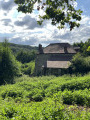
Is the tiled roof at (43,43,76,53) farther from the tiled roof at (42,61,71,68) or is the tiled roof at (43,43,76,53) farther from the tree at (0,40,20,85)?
the tree at (0,40,20,85)

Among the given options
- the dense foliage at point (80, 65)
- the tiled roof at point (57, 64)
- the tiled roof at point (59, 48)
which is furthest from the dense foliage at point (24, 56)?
the dense foliage at point (80, 65)

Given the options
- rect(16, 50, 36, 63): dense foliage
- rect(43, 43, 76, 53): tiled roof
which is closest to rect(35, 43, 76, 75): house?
rect(43, 43, 76, 53): tiled roof

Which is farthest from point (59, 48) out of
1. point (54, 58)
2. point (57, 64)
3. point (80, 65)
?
point (80, 65)

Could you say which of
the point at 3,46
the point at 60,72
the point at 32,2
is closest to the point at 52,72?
the point at 60,72

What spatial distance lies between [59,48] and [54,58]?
3.74m

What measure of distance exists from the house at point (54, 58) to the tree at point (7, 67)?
994 cm

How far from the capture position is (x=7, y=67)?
20859 mm

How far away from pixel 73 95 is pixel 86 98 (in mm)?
713

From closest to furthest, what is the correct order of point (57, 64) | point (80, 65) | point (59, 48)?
point (80, 65), point (57, 64), point (59, 48)

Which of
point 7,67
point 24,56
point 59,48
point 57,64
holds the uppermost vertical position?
point 59,48

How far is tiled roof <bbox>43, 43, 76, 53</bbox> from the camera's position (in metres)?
33.6

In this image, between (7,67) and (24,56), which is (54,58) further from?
(24,56)

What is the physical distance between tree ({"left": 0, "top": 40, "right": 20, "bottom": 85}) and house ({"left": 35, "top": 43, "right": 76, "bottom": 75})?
9936 mm

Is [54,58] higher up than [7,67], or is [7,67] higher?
[54,58]
